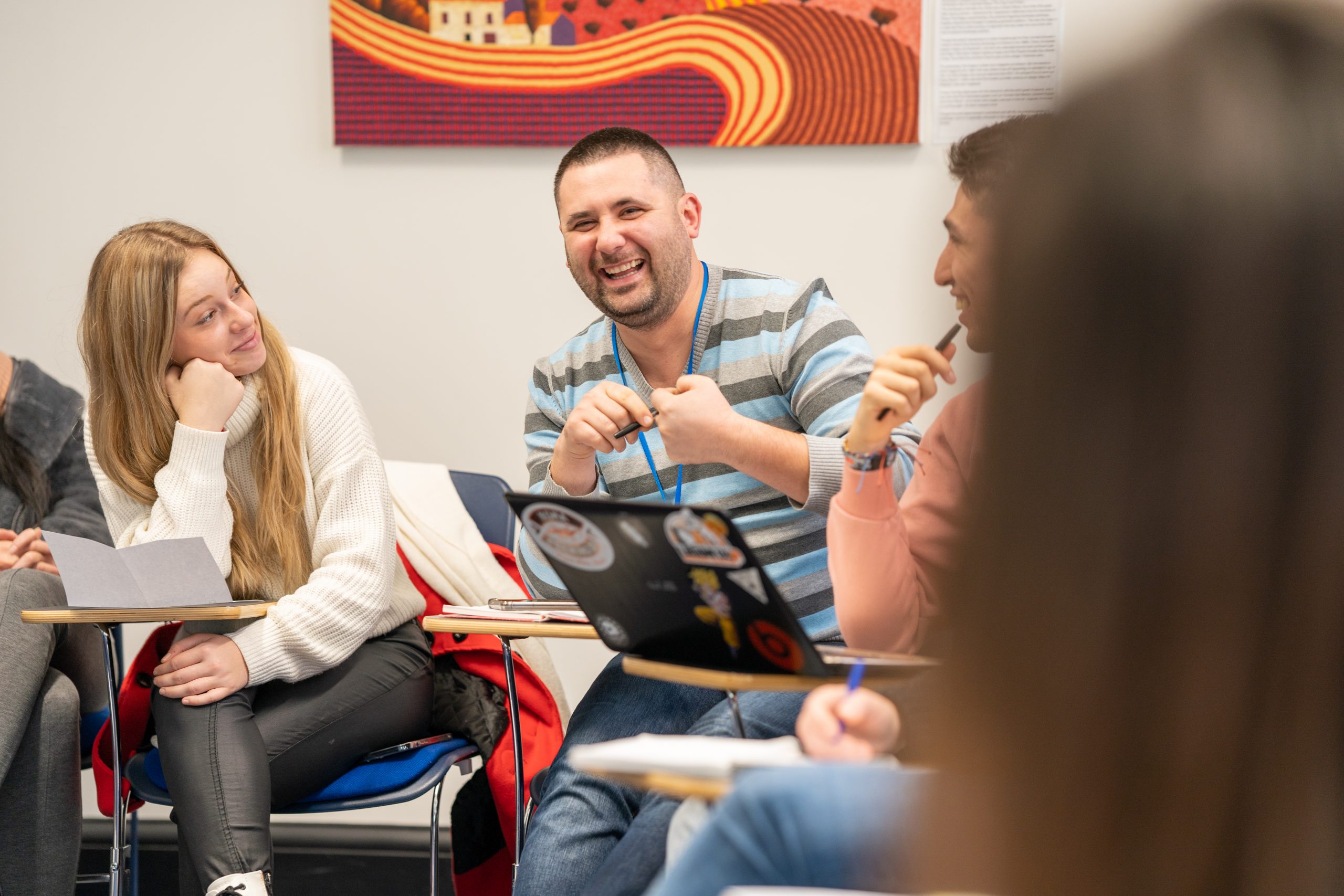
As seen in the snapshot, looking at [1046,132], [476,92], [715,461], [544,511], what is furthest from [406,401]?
[1046,132]

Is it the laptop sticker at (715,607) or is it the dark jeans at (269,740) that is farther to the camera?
the dark jeans at (269,740)

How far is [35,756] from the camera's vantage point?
6.70 ft

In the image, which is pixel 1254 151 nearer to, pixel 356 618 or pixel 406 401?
pixel 356 618

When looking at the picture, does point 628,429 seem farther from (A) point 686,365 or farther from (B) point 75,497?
(B) point 75,497

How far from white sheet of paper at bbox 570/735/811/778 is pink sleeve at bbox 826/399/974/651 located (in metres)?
0.47

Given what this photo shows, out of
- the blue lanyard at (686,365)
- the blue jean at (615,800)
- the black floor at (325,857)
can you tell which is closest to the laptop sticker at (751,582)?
the blue jean at (615,800)

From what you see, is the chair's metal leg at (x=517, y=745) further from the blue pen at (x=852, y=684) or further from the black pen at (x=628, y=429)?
the blue pen at (x=852, y=684)

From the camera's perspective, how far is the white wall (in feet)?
8.91

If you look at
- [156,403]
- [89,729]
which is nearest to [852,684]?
[156,403]

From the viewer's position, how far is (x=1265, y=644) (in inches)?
20.1

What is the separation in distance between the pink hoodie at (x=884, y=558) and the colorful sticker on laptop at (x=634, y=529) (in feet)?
1.07

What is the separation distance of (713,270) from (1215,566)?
1.61 meters

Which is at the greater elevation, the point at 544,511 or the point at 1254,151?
the point at 1254,151

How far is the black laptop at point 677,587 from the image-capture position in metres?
1.07
